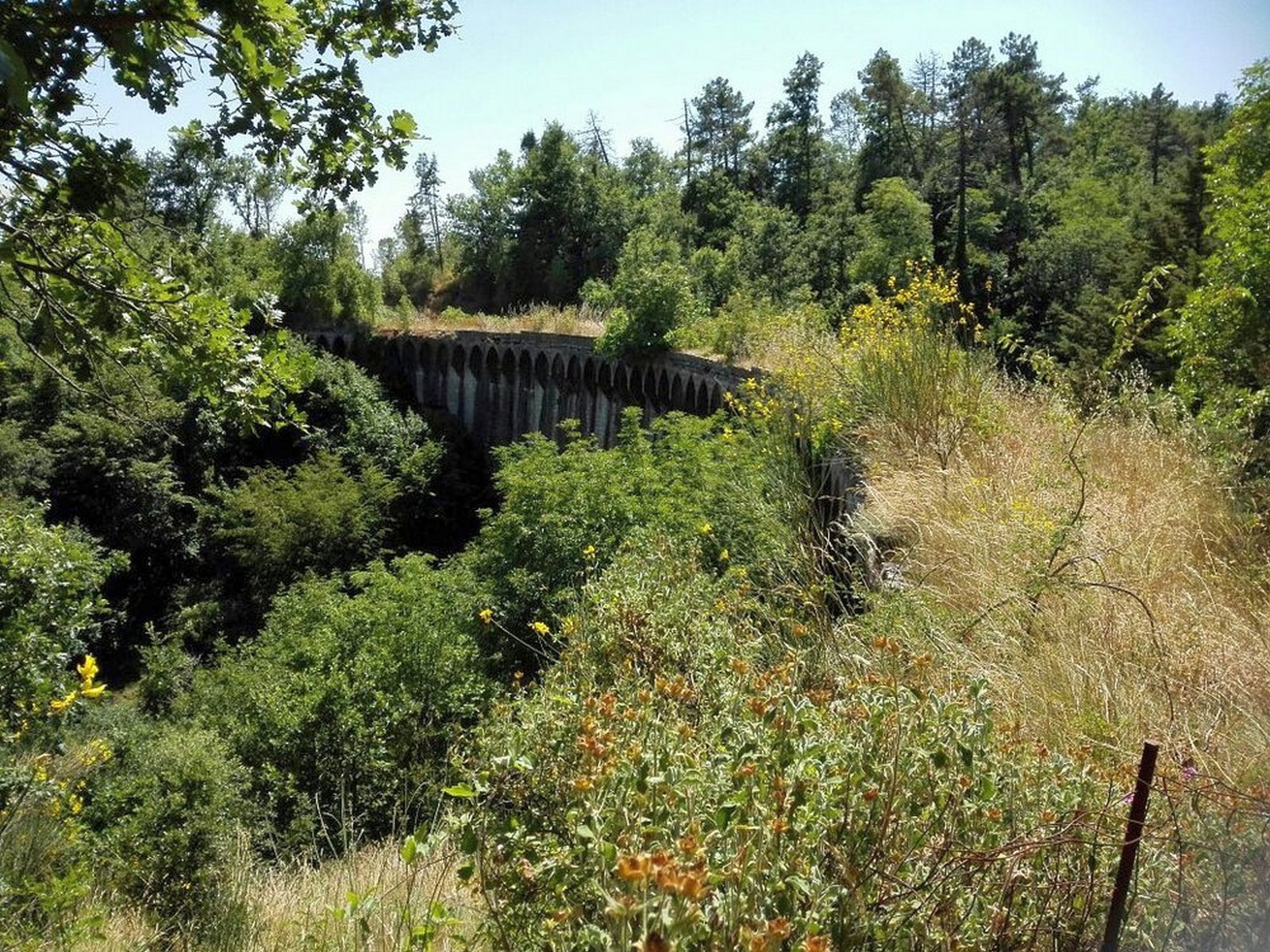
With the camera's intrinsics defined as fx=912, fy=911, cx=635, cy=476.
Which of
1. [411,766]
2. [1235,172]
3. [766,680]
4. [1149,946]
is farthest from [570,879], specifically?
[1235,172]

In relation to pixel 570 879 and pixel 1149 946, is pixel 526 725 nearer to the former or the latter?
pixel 570 879

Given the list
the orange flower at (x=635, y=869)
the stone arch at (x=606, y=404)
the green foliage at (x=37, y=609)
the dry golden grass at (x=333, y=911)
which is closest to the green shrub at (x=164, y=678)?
the green foliage at (x=37, y=609)

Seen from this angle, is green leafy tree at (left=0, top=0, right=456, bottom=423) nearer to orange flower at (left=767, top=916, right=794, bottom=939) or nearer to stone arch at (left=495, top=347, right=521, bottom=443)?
orange flower at (left=767, top=916, right=794, bottom=939)

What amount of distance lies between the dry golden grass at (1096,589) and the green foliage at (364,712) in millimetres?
3459

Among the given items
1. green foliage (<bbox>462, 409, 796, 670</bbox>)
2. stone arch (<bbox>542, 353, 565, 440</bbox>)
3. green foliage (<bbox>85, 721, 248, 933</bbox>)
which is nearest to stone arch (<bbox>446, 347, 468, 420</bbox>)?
stone arch (<bbox>542, 353, 565, 440</bbox>)

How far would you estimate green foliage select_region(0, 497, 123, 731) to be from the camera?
5832 millimetres

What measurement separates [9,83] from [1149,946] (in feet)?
8.24

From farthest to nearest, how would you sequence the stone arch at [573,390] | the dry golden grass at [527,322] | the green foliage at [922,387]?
the dry golden grass at [527,322] → the stone arch at [573,390] → the green foliage at [922,387]

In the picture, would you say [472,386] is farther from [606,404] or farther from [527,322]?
[606,404]

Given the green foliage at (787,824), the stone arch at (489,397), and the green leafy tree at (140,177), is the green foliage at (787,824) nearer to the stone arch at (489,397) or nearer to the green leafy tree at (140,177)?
the green leafy tree at (140,177)

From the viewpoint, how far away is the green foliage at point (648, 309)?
544 inches

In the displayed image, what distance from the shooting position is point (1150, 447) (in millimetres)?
4977

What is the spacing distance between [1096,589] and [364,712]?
5686mm

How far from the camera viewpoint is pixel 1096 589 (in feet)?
11.2
